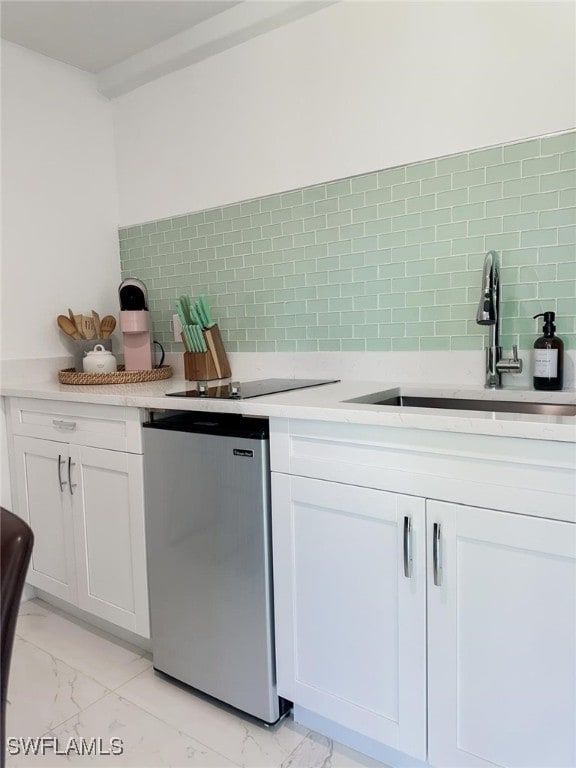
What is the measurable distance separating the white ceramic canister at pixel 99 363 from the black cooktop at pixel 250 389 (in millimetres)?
498

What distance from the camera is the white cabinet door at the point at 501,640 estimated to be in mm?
1114

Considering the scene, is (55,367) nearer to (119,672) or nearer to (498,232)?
(119,672)

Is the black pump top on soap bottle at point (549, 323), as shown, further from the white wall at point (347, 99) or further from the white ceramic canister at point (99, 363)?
the white ceramic canister at point (99, 363)

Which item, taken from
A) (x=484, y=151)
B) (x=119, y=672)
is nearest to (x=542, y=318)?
(x=484, y=151)

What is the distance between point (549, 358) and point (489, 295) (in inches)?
9.6

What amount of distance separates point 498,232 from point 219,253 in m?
1.18

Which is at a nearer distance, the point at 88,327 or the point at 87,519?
the point at 87,519

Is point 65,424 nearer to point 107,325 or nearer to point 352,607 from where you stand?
point 107,325

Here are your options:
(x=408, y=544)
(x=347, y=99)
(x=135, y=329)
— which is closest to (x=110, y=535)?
(x=135, y=329)

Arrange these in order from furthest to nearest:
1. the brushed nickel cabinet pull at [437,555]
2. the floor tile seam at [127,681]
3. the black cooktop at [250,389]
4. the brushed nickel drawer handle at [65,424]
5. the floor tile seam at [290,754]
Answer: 1. the brushed nickel drawer handle at [65,424]
2. the floor tile seam at [127,681]
3. the black cooktop at [250,389]
4. the floor tile seam at [290,754]
5. the brushed nickel cabinet pull at [437,555]

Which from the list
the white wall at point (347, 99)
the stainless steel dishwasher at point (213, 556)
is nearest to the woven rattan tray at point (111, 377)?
the stainless steel dishwasher at point (213, 556)

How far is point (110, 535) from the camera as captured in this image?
1.95 meters

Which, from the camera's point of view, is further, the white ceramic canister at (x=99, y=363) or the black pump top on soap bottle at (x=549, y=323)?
the white ceramic canister at (x=99, y=363)

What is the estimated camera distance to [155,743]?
1544mm
